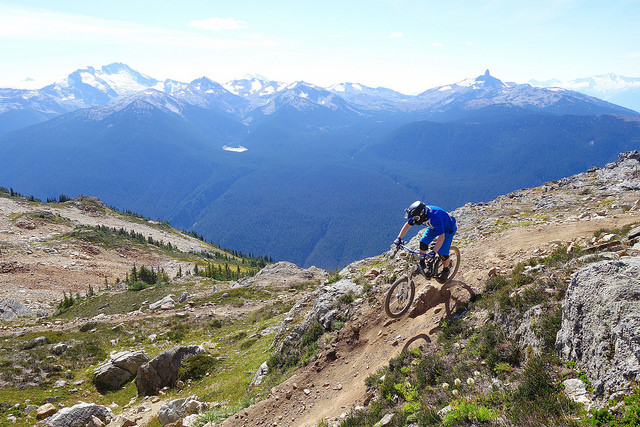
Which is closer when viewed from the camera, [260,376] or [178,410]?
[178,410]

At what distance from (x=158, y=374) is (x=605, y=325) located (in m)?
20.3

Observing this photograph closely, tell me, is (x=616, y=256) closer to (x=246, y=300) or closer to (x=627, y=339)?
(x=627, y=339)

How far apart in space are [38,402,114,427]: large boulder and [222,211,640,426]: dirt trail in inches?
334

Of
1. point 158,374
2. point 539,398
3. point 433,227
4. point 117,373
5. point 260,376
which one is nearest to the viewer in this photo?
point 539,398

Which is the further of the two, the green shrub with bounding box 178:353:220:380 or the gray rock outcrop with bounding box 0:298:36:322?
the gray rock outcrop with bounding box 0:298:36:322

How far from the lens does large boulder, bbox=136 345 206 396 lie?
18.4 meters

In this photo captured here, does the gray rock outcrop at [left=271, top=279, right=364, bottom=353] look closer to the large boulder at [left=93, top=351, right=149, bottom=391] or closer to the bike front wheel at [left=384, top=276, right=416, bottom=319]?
the bike front wheel at [left=384, top=276, right=416, bottom=319]

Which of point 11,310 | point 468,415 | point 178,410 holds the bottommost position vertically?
point 11,310

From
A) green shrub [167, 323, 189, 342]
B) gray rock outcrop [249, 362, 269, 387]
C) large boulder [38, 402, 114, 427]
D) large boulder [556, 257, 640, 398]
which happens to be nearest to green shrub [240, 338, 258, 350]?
gray rock outcrop [249, 362, 269, 387]

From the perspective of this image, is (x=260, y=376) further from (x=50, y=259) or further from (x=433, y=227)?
(x=50, y=259)

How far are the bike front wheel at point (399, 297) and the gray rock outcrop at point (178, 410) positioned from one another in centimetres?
836

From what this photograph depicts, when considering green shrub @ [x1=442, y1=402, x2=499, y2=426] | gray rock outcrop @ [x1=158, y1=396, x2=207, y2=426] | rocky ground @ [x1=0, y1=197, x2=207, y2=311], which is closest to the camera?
green shrub @ [x1=442, y1=402, x2=499, y2=426]

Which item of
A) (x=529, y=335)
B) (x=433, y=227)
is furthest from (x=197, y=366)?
(x=529, y=335)

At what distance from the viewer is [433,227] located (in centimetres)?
1164
